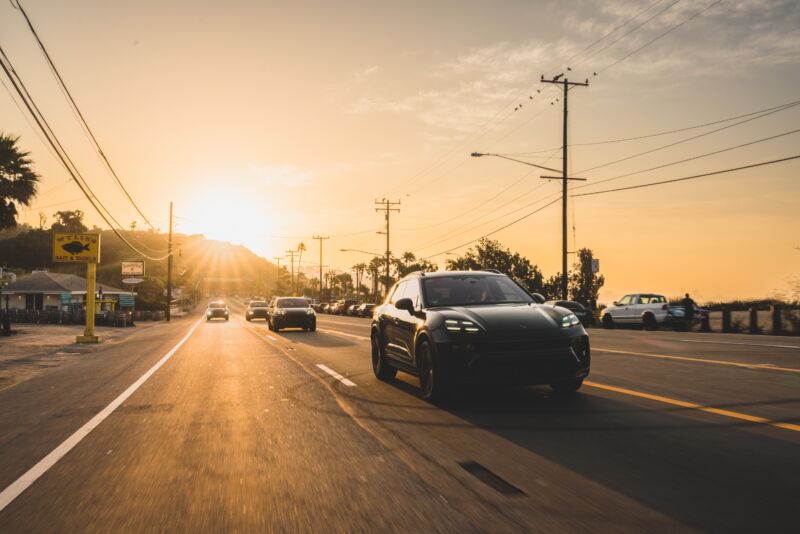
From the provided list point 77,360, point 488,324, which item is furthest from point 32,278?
point 488,324

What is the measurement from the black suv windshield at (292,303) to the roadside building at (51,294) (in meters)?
39.6

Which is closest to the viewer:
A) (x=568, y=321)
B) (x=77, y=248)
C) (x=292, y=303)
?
(x=568, y=321)

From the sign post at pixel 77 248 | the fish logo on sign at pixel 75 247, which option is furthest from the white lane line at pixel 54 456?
the fish logo on sign at pixel 75 247

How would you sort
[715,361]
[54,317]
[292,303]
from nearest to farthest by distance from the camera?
[715,361]
[292,303]
[54,317]

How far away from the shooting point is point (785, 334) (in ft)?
83.7

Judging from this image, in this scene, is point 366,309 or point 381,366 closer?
point 381,366

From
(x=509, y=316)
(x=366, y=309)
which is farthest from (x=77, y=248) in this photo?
(x=366, y=309)

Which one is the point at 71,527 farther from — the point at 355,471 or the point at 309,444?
the point at 309,444

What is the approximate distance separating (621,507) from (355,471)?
190 cm

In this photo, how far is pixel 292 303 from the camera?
97.8ft

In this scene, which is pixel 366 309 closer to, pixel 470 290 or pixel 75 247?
pixel 75 247

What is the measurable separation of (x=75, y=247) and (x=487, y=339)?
23.0 m

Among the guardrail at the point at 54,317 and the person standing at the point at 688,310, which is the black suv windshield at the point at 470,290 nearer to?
the person standing at the point at 688,310

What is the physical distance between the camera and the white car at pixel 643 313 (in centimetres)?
3011
